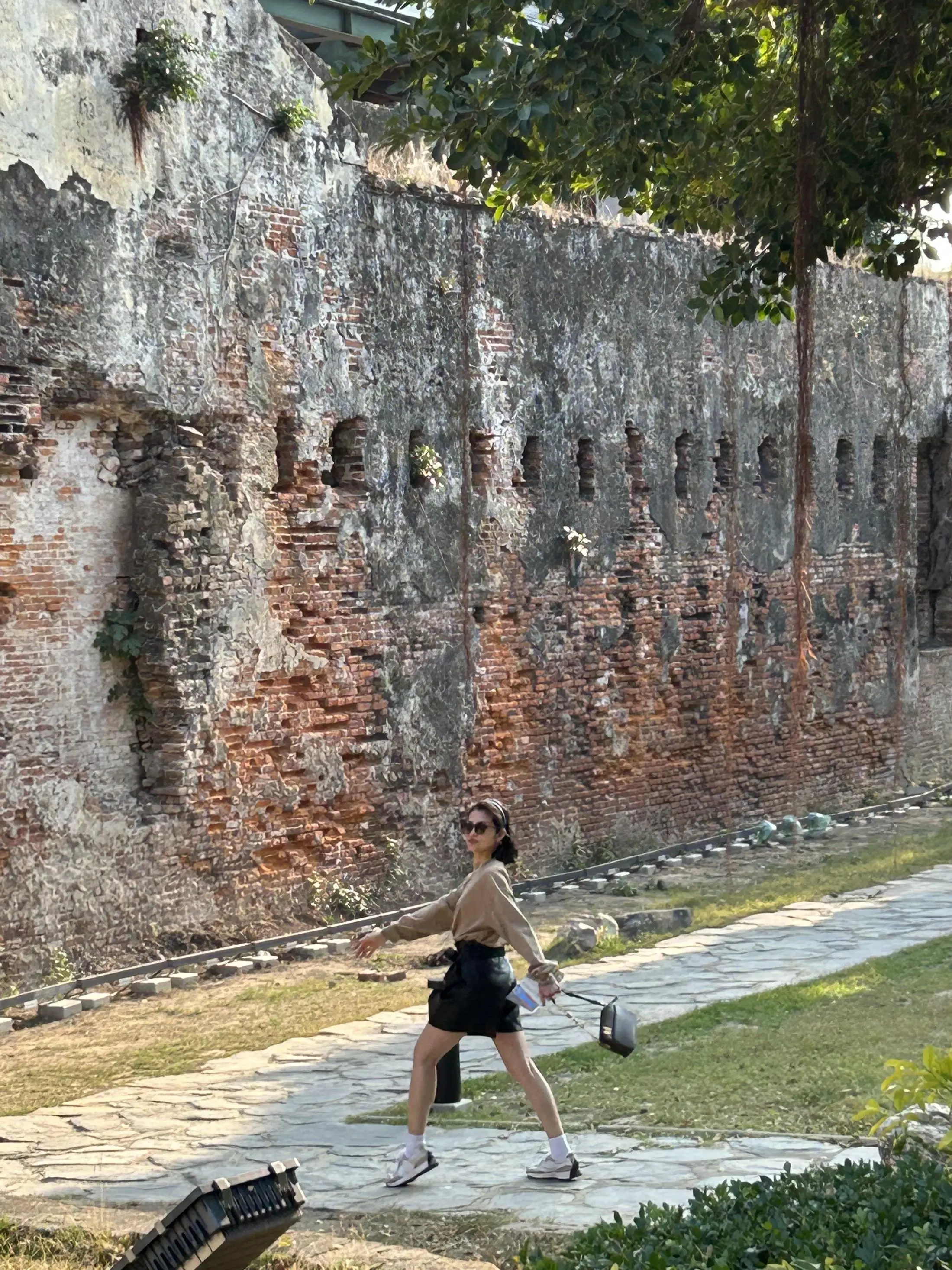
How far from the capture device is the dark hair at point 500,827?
6312mm

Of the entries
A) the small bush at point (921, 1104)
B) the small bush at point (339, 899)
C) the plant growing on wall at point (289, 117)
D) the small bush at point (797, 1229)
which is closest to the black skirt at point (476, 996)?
the small bush at point (921, 1104)

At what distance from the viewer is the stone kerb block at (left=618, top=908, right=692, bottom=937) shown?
1144cm

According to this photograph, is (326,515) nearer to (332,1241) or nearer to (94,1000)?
(94,1000)

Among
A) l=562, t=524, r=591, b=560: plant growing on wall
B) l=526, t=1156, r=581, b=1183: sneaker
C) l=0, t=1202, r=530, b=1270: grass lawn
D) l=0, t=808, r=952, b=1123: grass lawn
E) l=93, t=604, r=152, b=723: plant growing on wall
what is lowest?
l=0, t=808, r=952, b=1123: grass lawn

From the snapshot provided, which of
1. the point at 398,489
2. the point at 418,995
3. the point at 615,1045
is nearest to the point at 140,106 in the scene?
the point at 398,489

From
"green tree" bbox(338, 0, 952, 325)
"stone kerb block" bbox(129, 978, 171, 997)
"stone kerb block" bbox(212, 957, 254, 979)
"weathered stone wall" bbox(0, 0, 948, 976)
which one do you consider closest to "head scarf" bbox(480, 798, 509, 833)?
"green tree" bbox(338, 0, 952, 325)

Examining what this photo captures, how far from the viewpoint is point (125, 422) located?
415 inches

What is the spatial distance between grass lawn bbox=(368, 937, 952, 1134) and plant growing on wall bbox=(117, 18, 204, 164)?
5.70 m

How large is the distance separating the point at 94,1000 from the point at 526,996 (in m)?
4.10

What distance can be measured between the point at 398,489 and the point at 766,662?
18.2 ft

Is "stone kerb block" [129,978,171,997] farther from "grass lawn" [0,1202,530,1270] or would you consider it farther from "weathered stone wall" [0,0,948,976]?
"grass lawn" [0,1202,530,1270]

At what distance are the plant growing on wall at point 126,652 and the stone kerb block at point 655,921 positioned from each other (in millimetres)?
3204

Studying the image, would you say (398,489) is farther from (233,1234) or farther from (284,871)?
(233,1234)

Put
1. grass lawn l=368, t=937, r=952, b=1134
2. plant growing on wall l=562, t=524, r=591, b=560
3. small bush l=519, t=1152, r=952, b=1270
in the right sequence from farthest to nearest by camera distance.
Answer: plant growing on wall l=562, t=524, r=591, b=560 < grass lawn l=368, t=937, r=952, b=1134 < small bush l=519, t=1152, r=952, b=1270
